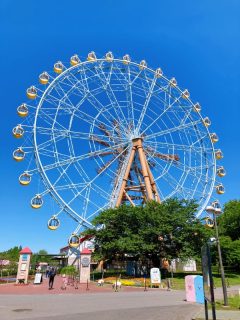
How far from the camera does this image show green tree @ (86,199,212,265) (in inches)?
1283

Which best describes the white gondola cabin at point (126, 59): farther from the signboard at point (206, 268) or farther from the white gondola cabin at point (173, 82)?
the signboard at point (206, 268)

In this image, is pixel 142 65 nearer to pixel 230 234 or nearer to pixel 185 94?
pixel 185 94

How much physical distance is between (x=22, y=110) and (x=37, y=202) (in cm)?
903

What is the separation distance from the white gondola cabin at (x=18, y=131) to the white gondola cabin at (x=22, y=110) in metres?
1.37

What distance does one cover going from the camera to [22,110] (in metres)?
32.7

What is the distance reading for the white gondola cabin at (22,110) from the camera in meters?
32.6

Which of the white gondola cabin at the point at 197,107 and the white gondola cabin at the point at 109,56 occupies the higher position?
the white gondola cabin at the point at 109,56

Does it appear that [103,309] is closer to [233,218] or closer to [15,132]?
[15,132]

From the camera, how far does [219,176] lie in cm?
4228

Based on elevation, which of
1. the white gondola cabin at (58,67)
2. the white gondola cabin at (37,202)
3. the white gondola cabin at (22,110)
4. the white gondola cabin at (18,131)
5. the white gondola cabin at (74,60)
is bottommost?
the white gondola cabin at (37,202)

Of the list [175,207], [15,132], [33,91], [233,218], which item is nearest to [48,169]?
[15,132]

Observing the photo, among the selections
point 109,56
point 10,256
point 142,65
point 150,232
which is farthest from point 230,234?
point 10,256

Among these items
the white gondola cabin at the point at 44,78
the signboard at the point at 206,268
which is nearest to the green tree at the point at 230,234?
the white gondola cabin at the point at 44,78

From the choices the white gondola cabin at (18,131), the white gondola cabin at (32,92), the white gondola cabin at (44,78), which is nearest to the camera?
the white gondola cabin at (18,131)
